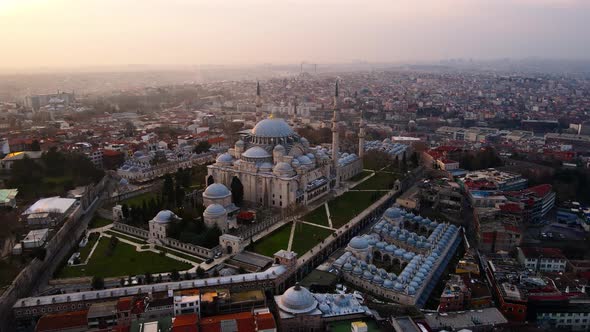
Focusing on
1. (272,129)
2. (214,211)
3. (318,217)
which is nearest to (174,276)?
(214,211)

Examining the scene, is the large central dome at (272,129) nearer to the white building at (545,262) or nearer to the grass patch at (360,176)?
the grass patch at (360,176)

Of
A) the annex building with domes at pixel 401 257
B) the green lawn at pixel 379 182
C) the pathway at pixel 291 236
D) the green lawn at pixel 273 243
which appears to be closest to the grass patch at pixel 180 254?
the green lawn at pixel 273 243

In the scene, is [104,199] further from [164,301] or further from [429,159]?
[429,159]

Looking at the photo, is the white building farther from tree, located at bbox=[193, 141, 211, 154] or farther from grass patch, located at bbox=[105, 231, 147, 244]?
tree, located at bbox=[193, 141, 211, 154]

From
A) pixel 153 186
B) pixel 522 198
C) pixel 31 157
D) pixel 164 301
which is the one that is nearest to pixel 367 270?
pixel 164 301

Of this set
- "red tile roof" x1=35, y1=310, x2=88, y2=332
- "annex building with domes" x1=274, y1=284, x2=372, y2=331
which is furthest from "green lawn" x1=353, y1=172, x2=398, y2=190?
"red tile roof" x1=35, y1=310, x2=88, y2=332

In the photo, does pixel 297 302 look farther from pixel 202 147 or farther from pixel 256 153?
pixel 202 147
